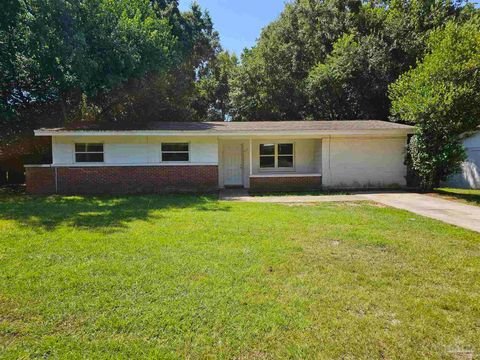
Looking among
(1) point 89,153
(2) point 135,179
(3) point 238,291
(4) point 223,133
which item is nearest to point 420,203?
(4) point 223,133

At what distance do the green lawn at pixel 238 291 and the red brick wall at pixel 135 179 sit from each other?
6117mm

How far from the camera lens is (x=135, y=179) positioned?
12.9m

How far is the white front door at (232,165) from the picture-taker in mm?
14867

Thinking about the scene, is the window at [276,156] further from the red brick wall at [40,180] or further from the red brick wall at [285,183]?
the red brick wall at [40,180]

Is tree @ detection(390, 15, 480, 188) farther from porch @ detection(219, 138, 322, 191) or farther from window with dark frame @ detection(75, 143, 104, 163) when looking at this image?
window with dark frame @ detection(75, 143, 104, 163)

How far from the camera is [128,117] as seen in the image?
66.7 feet

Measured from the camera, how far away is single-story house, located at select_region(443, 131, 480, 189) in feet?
46.6

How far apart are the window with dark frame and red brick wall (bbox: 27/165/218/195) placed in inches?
19.9

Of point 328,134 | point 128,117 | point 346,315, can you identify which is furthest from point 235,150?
Answer: point 346,315

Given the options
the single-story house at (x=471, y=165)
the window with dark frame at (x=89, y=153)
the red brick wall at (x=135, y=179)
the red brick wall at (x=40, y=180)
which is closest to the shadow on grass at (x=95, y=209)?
the red brick wall at (x=135, y=179)

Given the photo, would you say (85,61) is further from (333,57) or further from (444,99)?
(333,57)

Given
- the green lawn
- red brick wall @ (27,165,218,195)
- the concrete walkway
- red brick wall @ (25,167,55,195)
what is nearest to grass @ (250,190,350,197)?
the concrete walkway

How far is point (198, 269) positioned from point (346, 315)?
80.3 inches

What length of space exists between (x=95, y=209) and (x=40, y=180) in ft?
18.1
